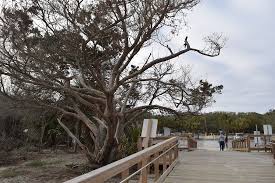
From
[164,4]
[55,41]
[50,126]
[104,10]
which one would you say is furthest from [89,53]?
[50,126]

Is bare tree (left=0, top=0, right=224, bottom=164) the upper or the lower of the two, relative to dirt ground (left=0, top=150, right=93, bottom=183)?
upper

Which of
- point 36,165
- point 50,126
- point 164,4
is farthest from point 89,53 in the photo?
point 50,126

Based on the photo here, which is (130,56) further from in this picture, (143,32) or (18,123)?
(18,123)

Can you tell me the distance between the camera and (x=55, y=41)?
55.1 ft

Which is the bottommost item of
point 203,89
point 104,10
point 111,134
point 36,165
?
point 36,165

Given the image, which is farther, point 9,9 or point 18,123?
point 18,123

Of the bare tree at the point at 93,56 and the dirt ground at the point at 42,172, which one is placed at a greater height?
the bare tree at the point at 93,56

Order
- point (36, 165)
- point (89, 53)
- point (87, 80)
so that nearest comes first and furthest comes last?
point (89, 53), point (87, 80), point (36, 165)

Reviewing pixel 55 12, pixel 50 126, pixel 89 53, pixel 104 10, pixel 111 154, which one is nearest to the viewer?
pixel 104 10

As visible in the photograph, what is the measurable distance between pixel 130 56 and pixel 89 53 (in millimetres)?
2296

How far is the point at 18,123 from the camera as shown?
36.8 meters

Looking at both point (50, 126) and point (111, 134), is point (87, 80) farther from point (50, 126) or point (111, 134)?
point (50, 126)

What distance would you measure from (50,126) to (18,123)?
329 cm

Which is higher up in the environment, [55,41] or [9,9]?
[9,9]
